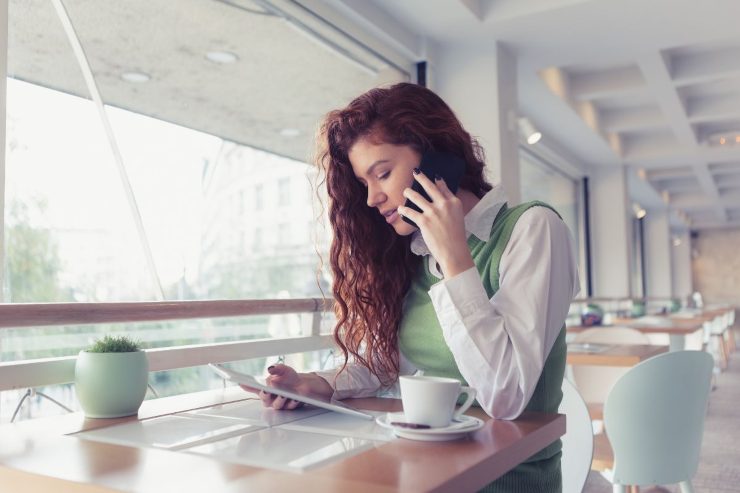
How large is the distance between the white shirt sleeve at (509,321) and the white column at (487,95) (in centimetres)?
314

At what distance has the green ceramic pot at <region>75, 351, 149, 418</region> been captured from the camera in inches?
43.1

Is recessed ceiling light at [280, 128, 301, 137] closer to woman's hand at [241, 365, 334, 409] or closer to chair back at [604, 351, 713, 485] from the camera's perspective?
chair back at [604, 351, 713, 485]

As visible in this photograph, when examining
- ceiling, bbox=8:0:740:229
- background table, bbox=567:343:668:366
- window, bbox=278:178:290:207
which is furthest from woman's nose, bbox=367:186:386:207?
window, bbox=278:178:290:207

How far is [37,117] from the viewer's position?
2480 millimetres

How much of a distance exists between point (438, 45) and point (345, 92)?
0.65m

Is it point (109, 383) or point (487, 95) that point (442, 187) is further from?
point (487, 95)

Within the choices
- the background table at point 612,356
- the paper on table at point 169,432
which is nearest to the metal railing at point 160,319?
the paper on table at point 169,432

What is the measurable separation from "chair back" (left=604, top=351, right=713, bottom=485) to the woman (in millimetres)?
820

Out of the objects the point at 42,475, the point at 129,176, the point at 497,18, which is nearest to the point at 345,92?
the point at 497,18

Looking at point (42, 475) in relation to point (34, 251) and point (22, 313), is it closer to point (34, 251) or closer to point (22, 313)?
point (22, 313)

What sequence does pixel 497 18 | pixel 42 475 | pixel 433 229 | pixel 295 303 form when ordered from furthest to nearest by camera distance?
1. pixel 497 18
2. pixel 295 303
3. pixel 433 229
4. pixel 42 475

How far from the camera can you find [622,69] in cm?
569

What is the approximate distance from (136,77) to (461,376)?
2.56m

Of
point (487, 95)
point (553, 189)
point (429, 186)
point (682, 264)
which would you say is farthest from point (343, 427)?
point (682, 264)
